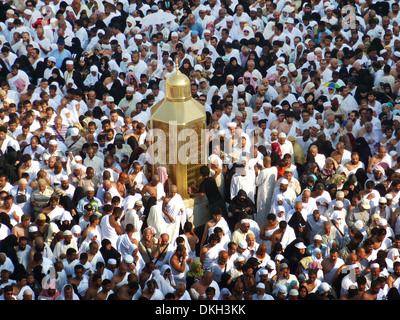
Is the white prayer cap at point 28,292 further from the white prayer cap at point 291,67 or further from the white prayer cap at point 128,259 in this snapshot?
the white prayer cap at point 291,67

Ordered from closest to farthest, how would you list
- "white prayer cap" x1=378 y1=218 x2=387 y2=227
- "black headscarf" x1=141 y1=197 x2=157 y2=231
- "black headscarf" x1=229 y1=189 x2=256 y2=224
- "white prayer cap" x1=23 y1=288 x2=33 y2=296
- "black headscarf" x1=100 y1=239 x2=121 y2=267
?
"white prayer cap" x1=23 y1=288 x2=33 y2=296
"black headscarf" x1=100 y1=239 x2=121 y2=267
"white prayer cap" x1=378 y1=218 x2=387 y2=227
"black headscarf" x1=141 y1=197 x2=157 y2=231
"black headscarf" x1=229 y1=189 x2=256 y2=224

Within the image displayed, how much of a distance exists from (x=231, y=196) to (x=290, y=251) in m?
2.06

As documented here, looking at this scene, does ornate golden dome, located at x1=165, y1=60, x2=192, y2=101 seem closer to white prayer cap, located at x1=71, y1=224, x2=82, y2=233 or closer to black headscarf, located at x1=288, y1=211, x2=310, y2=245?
black headscarf, located at x1=288, y1=211, x2=310, y2=245

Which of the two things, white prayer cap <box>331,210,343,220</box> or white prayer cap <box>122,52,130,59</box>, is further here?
white prayer cap <box>122,52,130,59</box>

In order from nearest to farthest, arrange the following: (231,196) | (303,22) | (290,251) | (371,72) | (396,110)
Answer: (290,251)
(231,196)
(396,110)
(371,72)
(303,22)

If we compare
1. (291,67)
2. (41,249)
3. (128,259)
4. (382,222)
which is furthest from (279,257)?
(291,67)

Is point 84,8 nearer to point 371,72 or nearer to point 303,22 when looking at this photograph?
point 303,22

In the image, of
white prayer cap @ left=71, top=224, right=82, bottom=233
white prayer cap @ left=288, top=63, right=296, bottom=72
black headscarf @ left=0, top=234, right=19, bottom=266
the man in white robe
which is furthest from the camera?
white prayer cap @ left=288, top=63, right=296, bottom=72

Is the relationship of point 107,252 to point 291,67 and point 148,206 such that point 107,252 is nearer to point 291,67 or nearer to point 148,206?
point 148,206

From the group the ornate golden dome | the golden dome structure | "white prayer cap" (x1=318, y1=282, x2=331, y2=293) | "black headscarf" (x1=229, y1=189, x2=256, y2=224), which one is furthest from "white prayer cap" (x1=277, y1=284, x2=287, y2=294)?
the ornate golden dome

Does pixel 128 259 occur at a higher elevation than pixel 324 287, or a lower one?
higher

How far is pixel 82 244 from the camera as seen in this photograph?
1391 centimetres

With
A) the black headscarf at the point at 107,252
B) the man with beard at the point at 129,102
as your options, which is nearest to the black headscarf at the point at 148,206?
the black headscarf at the point at 107,252

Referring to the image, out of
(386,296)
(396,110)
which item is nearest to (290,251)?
(386,296)
